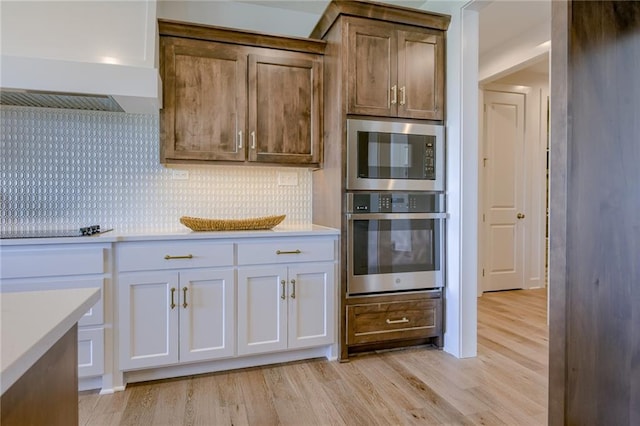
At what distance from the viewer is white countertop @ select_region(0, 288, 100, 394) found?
0.53 m

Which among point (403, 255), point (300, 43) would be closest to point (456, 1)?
point (300, 43)

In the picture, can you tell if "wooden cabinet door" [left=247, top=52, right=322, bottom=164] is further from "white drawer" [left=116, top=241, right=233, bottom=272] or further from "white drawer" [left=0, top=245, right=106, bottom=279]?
"white drawer" [left=0, top=245, right=106, bottom=279]

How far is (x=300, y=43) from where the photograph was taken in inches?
103

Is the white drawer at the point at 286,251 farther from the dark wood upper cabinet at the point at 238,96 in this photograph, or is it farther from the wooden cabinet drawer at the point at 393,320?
the dark wood upper cabinet at the point at 238,96

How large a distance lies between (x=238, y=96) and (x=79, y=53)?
3.02 feet

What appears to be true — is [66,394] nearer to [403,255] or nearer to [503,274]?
[403,255]

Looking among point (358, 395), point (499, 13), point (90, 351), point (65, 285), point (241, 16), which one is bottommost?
point (358, 395)

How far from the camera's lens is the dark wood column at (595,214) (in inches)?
49.5

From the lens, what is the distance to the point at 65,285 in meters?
1.96

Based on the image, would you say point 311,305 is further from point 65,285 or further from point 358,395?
point 65,285

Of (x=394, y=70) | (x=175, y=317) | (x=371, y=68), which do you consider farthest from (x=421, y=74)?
(x=175, y=317)

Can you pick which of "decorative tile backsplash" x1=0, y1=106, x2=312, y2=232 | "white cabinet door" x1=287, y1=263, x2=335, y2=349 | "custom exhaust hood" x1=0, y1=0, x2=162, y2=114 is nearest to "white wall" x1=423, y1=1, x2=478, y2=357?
"white cabinet door" x1=287, y1=263, x2=335, y2=349

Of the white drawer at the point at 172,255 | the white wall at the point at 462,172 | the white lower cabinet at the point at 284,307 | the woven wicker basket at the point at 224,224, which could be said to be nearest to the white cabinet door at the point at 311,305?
the white lower cabinet at the point at 284,307

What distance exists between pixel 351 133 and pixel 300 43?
79 cm
